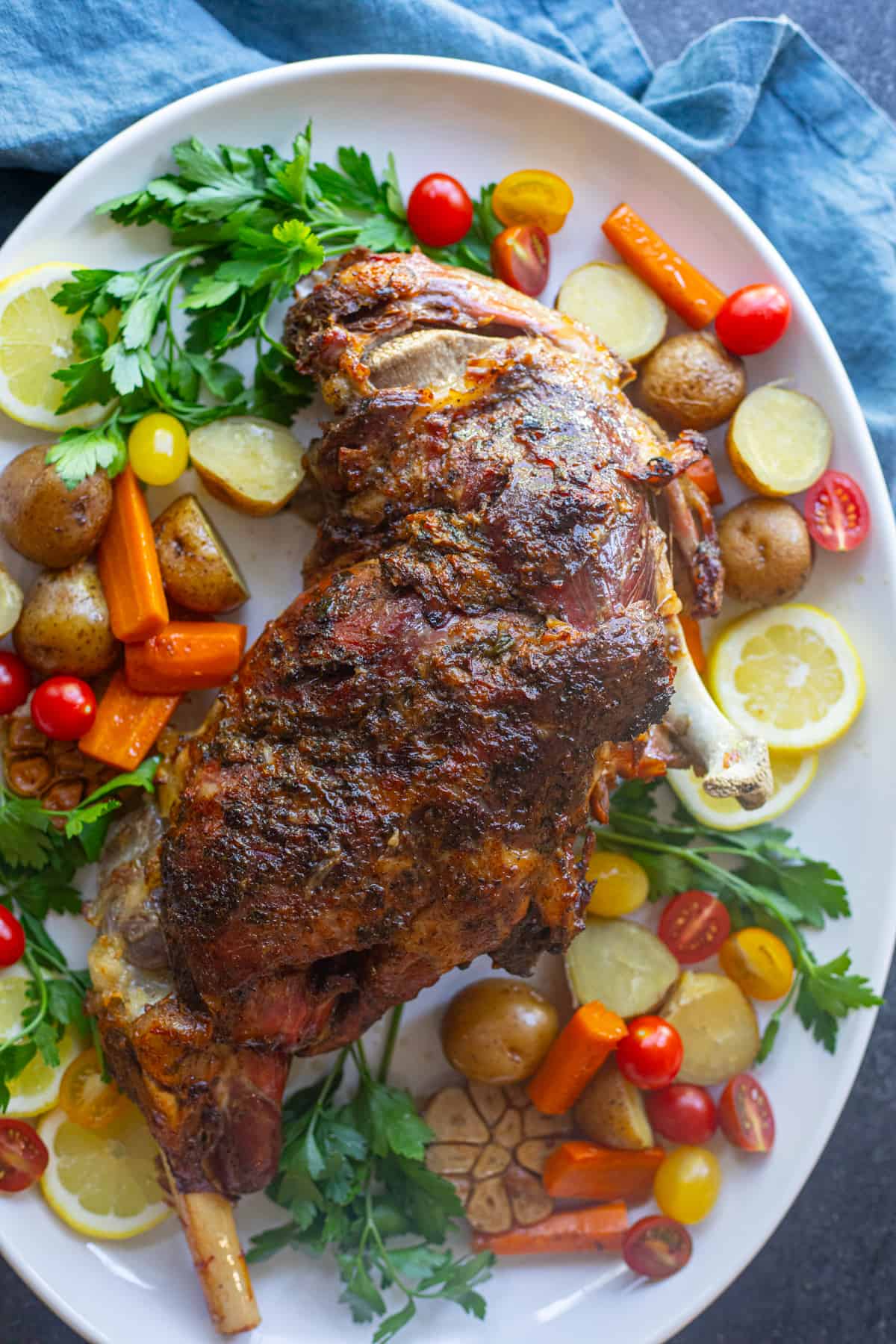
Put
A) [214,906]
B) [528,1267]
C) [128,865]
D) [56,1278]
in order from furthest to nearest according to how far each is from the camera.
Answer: [528,1267], [56,1278], [128,865], [214,906]

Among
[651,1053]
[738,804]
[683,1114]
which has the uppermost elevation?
[738,804]

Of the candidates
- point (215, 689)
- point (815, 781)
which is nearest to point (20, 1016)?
point (215, 689)

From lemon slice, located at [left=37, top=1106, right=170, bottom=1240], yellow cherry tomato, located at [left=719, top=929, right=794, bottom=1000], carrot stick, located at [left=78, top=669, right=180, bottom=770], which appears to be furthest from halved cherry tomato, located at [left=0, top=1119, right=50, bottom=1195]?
yellow cherry tomato, located at [left=719, top=929, right=794, bottom=1000]

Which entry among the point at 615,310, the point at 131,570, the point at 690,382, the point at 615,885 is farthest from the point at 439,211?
the point at 615,885

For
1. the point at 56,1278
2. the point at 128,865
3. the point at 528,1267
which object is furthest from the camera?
the point at 528,1267

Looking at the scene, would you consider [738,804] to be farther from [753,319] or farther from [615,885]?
[753,319]

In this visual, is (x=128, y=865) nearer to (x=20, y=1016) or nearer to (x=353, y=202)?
(x=20, y=1016)

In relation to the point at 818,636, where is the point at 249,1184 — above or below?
below
